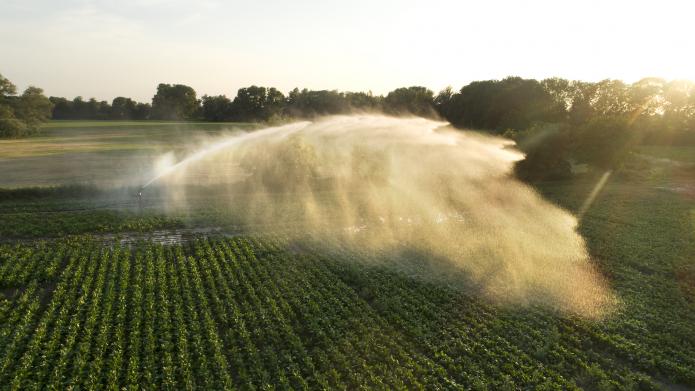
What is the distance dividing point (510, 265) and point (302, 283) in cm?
1426

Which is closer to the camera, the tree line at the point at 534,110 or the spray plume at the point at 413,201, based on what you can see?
the spray plume at the point at 413,201

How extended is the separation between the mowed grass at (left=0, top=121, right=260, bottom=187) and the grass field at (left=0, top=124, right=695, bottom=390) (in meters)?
25.0

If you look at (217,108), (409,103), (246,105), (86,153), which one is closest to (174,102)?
(217,108)

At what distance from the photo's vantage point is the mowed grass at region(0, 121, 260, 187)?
186 ft

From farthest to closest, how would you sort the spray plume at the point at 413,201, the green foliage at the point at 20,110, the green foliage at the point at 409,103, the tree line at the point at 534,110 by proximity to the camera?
the green foliage at the point at 409,103 < the green foliage at the point at 20,110 < the tree line at the point at 534,110 < the spray plume at the point at 413,201

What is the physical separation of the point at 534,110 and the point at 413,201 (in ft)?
253

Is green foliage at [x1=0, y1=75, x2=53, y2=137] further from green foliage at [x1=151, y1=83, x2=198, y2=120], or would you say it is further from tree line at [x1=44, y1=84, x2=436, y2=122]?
green foliage at [x1=151, y1=83, x2=198, y2=120]

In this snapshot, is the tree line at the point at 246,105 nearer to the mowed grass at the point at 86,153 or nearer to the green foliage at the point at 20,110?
the green foliage at the point at 20,110

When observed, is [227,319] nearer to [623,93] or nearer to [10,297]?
[10,297]

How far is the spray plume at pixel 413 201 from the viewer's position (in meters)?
28.6

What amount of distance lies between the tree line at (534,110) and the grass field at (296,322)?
108 ft

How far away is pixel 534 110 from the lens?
111m

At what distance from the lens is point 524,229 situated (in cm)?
3869

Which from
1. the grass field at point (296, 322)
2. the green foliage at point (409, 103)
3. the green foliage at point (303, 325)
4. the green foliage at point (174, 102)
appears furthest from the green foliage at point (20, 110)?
the green foliage at point (409, 103)
